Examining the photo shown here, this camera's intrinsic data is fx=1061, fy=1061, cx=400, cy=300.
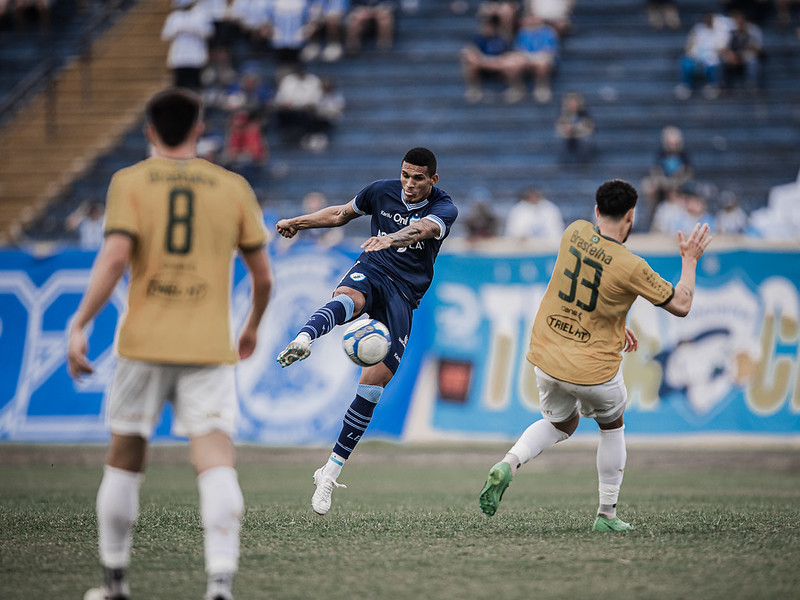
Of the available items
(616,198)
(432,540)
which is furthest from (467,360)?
(432,540)

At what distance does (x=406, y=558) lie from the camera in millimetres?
5754

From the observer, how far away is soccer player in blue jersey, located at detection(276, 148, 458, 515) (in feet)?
25.6

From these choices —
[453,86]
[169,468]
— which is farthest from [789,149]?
[169,468]

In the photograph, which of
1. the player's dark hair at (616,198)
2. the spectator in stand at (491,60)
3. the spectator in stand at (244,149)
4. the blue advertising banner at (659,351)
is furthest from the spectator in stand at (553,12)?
the player's dark hair at (616,198)

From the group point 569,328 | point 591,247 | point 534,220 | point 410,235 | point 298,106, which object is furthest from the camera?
point 298,106

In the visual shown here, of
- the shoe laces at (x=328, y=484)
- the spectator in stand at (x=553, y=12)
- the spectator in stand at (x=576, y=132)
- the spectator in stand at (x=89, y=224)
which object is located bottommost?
the shoe laces at (x=328, y=484)

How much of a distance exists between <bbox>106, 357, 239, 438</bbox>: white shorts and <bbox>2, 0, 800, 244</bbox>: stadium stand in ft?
46.0

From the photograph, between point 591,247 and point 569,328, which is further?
point 569,328

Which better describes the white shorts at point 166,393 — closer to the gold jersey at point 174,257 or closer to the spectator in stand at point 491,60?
the gold jersey at point 174,257

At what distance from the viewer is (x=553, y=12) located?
2203cm

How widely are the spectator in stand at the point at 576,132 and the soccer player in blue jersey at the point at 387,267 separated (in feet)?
39.8

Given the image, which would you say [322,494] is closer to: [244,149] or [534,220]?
[534,220]

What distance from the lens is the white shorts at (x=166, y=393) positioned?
4.69 meters

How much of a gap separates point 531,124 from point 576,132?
1.40 meters
